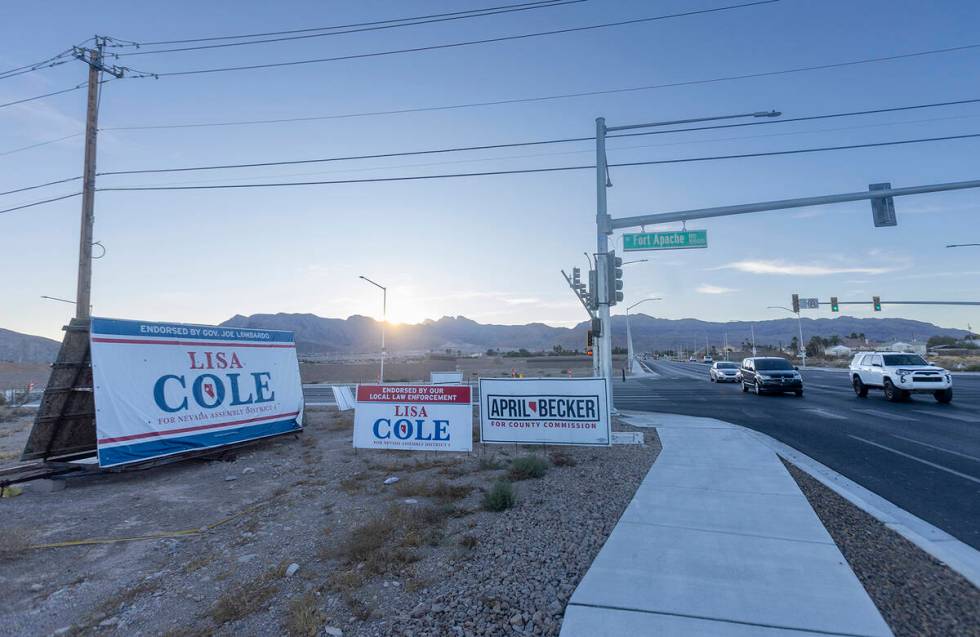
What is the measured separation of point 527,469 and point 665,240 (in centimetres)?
1092

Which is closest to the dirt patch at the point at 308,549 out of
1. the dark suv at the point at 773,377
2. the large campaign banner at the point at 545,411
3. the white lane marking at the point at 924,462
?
the large campaign banner at the point at 545,411

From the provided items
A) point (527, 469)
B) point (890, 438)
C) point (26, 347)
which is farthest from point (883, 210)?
point (26, 347)

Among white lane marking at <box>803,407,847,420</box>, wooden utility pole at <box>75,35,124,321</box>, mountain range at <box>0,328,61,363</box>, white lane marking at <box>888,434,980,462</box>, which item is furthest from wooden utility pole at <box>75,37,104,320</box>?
mountain range at <box>0,328,61,363</box>

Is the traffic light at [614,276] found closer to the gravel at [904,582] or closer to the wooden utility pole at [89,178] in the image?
the gravel at [904,582]

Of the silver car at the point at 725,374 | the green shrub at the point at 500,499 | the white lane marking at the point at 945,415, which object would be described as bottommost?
the white lane marking at the point at 945,415

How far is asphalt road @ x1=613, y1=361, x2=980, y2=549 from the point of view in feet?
24.2

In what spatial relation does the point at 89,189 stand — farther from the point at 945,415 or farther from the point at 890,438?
the point at 945,415

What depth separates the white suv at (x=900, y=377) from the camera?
65.2ft

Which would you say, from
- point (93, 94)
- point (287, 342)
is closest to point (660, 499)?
point (287, 342)

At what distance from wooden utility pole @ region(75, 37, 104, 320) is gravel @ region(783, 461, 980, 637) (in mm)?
15956

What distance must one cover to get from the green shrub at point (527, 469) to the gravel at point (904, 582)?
410 cm

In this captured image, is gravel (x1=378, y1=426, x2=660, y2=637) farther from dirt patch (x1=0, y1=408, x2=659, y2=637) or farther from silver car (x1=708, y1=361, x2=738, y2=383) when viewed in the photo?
silver car (x1=708, y1=361, x2=738, y2=383)

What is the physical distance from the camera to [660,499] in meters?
7.22

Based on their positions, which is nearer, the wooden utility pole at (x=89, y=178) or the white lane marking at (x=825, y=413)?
the wooden utility pole at (x=89, y=178)
